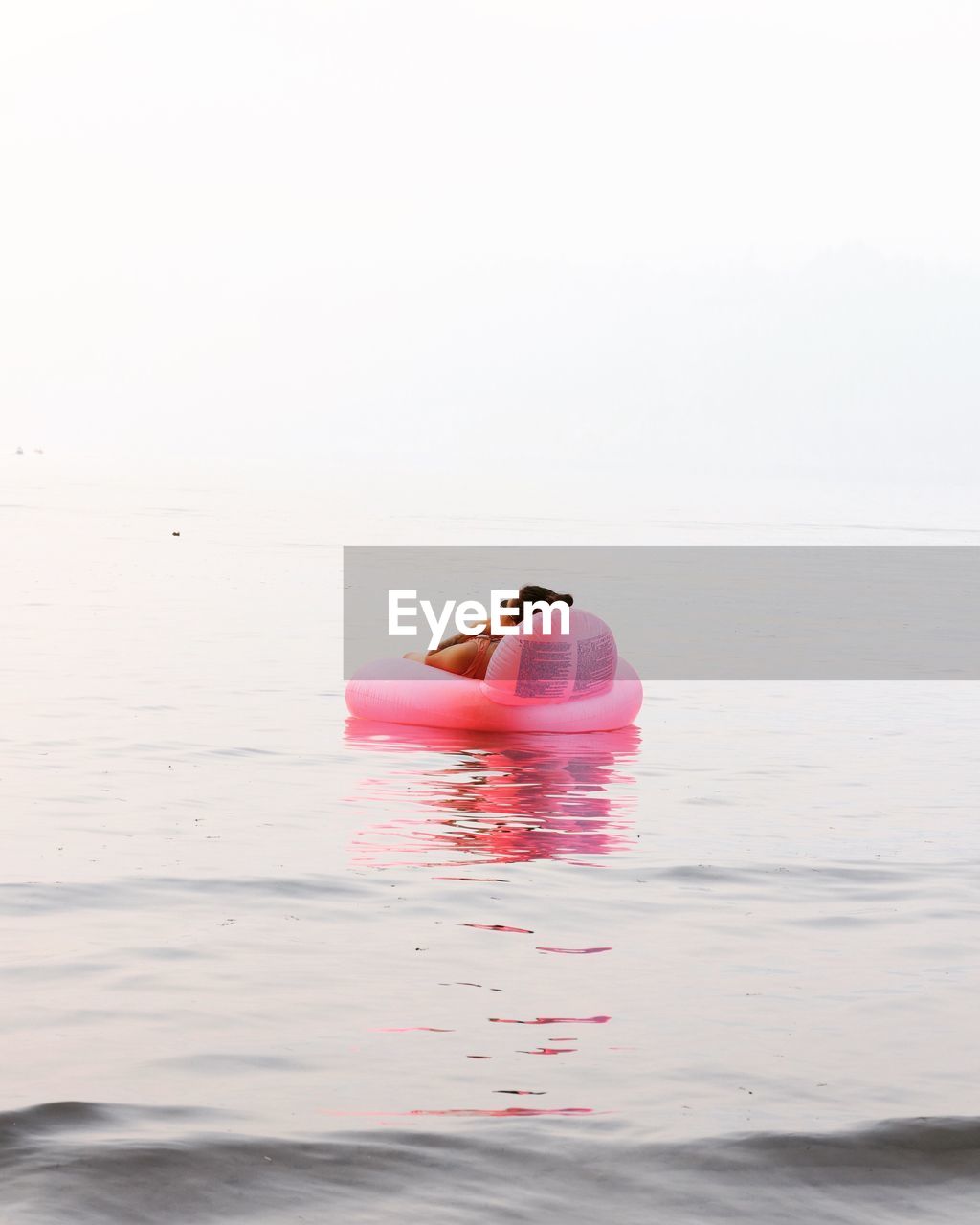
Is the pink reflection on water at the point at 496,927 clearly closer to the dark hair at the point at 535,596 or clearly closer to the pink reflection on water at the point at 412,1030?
the pink reflection on water at the point at 412,1030

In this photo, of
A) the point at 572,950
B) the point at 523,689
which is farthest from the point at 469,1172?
the point at 523,689

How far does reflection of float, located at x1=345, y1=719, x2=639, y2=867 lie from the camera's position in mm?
10711

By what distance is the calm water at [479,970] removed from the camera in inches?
221

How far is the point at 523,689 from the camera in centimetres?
1580

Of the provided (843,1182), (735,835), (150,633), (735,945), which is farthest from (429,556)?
(843,1182)

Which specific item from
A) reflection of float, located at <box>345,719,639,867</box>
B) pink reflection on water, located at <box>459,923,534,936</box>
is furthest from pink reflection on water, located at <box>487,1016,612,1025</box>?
reflection of float, located at <box>345,719,639,867</box>

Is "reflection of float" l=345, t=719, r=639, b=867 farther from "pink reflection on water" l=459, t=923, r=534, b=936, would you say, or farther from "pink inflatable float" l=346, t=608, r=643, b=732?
"pink reflection on water" l=459, t=923, r=534, b=936

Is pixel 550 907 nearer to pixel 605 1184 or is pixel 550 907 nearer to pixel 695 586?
pixel 605 1184

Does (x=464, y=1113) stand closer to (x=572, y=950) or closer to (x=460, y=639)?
(x=572, y=950)

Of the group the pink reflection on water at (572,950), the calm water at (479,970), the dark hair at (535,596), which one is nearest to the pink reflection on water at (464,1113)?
the calm water at (479,970)

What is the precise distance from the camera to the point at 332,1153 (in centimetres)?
566

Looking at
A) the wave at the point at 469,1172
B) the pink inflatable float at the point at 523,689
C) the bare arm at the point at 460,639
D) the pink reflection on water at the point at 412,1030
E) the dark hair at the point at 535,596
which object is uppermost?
the dark hair at the point at 535,596

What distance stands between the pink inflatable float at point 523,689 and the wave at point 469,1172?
9727 mm

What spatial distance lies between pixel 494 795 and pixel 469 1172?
23.7 feet
